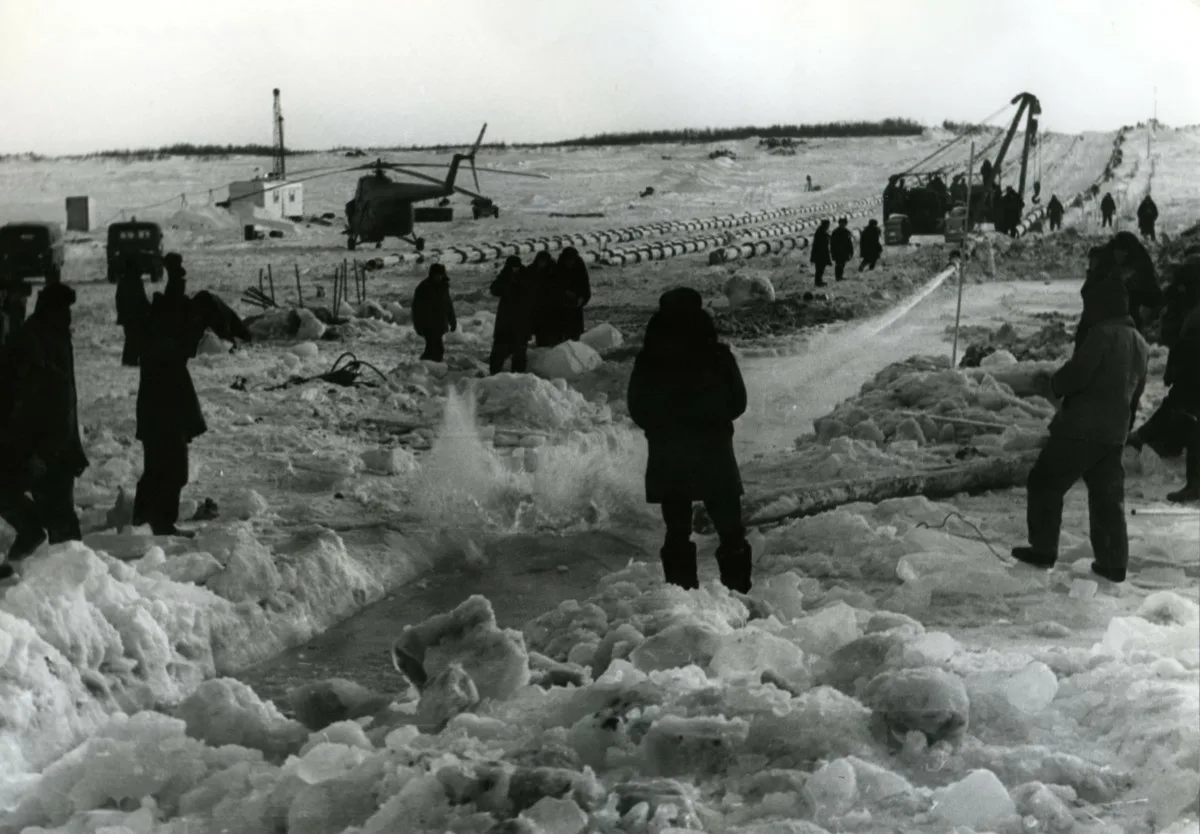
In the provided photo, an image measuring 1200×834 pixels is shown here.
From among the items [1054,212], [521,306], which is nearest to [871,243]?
[1054,212]

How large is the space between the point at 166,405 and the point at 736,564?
2079 millimetres

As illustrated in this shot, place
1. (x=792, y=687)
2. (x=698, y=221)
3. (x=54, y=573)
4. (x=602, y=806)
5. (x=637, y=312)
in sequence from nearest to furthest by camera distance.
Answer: (x=602, y=806)
(x=792, y=687)
(x=54, y=573)
(x=637, y=312)
(x=698, y=221)

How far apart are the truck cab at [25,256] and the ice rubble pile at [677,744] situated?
5.25 feet

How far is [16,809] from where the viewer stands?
398 centimetres

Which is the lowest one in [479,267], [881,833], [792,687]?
[881,833]

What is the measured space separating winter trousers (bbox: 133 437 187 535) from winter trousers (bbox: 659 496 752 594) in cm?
174

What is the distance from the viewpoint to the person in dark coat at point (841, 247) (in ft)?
17.8

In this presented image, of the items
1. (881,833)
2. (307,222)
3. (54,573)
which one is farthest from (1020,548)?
(54,573)

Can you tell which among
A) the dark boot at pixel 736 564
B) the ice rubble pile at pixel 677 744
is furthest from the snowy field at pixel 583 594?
the dark boot at pixel 736 564

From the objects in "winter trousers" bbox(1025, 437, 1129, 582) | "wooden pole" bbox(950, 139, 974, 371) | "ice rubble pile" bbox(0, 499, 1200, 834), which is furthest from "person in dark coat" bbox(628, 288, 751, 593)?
"wooden pole" bbox(950, 139, 974, 371)

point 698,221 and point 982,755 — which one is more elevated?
point 698,221

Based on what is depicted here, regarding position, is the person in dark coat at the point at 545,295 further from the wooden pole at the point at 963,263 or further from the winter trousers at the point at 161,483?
the wooden pole at the point at 963,263

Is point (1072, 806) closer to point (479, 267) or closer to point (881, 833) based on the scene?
point (881, 833)

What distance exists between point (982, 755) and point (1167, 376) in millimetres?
2190
